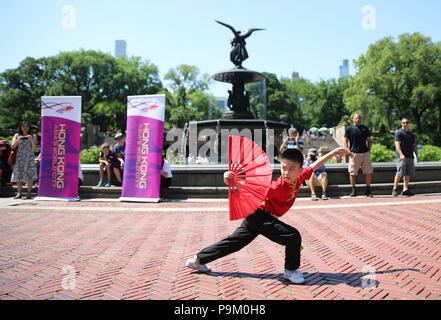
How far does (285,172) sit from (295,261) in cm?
90

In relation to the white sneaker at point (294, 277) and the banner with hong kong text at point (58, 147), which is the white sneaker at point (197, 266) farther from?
the banner with hong kong text at point (58, 147)

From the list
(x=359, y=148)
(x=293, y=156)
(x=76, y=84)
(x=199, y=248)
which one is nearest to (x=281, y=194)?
(x=293, y=156)

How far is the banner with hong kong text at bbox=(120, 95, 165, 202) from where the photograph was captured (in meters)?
8.16

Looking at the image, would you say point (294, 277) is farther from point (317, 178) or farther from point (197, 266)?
point (317, 178)

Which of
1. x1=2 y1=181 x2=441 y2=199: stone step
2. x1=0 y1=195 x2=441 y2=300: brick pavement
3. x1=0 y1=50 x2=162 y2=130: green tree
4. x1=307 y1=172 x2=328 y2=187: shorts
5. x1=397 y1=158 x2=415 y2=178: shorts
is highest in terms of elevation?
x1=0 y1=50 x2=162 y2=130: green tree

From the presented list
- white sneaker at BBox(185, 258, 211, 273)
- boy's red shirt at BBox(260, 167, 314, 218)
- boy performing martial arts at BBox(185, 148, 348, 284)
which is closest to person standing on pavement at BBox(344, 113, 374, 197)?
boy performing martial arts at BBox(185, 148, 348, 284)

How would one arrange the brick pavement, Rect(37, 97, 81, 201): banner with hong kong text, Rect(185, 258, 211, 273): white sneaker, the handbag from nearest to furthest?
the brick pavement
Rect(185, 258, 211, 273): white sneaker
Rect(37, 97, 81, 201): banner with hong kong text
the handbag

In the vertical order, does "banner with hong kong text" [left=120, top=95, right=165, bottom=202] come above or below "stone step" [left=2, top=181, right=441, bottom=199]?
above

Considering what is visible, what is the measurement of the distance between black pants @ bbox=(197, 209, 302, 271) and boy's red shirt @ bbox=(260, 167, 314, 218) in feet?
0.28

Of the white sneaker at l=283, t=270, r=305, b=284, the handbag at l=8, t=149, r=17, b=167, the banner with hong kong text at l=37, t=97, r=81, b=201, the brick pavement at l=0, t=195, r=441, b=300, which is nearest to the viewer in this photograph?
the brick pavement at l=0, t=195, r=441, b=300

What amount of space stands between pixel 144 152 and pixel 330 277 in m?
6.14

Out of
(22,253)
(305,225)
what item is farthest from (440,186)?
(22,253)

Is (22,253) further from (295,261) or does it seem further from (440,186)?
(440,186)

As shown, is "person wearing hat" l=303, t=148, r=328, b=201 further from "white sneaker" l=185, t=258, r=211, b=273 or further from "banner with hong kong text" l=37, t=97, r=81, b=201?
"banner with hong kong text" l=37, t=97, r=81, b=201
